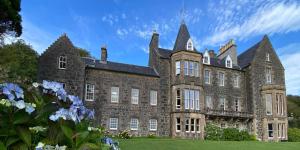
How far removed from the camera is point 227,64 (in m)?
39.7

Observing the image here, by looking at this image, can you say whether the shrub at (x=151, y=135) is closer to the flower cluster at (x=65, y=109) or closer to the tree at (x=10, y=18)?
the tree at (x=10, y=18)

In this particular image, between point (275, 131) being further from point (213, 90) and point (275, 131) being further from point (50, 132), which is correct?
point (50, 132)

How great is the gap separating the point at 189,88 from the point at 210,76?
4.56m

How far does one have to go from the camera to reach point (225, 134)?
110ft

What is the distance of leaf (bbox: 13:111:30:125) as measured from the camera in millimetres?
2463

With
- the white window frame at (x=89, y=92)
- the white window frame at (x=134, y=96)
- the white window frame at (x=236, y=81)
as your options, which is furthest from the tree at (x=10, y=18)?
the white window frame at (x=236, y=81)

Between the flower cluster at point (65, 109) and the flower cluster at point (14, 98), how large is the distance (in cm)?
17

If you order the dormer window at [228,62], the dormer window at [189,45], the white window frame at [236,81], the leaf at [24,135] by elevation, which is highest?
the dormer window at [189,45]

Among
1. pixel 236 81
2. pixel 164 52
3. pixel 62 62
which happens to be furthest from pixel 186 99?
pixel 62 62

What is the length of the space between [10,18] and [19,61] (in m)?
19.3

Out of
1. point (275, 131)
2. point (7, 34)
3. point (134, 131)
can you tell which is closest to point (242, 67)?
point (275, 131)

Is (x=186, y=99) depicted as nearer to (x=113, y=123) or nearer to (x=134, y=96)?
(x=134, y=96)

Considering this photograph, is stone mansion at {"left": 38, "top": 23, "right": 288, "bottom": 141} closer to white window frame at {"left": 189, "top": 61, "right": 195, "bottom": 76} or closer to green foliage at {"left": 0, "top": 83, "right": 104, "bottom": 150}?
white window frame at {"left": 189, "top": 61, "right": 195, "bottom": 76}

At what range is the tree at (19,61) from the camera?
33.5 m
